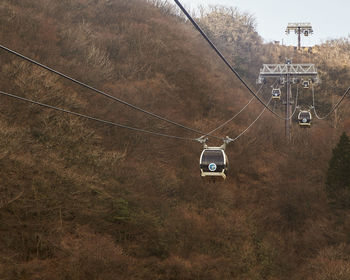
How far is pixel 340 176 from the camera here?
3191 cm

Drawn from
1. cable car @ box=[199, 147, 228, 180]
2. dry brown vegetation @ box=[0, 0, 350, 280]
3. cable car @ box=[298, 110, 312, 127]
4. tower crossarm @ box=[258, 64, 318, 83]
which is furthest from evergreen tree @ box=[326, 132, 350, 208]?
cable car @ box=[199, 147, 228, 180]

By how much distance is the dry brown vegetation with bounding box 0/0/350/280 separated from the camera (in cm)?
2144

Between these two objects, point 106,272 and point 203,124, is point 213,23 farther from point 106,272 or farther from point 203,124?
point 106,272

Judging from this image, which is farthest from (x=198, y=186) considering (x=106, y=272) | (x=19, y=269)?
(x=19, y=269)

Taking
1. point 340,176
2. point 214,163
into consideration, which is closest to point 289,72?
point 340,176

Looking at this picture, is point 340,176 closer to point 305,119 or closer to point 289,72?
point 305,119

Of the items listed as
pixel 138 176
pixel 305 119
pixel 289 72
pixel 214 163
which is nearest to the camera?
pixel 214 163

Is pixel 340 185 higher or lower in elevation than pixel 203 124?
lower

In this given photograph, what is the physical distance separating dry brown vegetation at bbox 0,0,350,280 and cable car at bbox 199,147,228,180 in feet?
24.6

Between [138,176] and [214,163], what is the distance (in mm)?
12141

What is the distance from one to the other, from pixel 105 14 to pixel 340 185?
32.3 m

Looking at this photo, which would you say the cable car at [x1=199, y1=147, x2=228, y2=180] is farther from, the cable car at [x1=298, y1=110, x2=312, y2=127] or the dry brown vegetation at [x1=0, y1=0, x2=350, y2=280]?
the cable car at [x1=298, y1=110, x2=312, y2=127]

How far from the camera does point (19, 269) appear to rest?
60.1 ft

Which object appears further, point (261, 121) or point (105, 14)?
point (105, 14)
